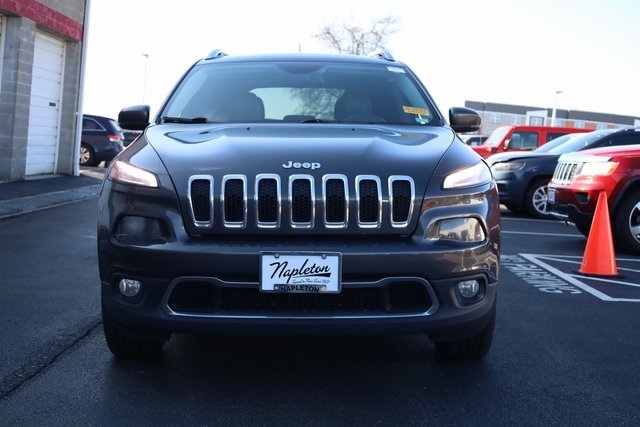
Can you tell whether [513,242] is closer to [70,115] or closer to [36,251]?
[36,251]

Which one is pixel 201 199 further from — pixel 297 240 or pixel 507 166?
pixel 507 166

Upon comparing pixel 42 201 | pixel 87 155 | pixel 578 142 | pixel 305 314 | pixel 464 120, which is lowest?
pixel 42 201

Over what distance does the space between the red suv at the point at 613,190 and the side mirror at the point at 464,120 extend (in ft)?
13.9

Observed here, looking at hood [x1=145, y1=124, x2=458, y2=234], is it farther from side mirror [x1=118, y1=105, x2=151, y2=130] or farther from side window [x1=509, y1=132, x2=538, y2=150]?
side window [x1=509, y1=132, x2=538, y2=150]

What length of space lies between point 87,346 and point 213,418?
1279 millimetres

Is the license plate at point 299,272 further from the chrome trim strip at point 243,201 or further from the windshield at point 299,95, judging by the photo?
the windshield at point 299,95

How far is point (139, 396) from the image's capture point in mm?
3389

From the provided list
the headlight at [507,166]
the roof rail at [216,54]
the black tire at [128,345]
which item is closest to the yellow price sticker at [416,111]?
the roof rail at [216,54]

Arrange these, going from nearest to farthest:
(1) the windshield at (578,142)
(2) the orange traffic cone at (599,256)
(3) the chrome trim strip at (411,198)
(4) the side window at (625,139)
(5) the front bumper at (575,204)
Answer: (3) the chrome trim strip at (411,198) → (2) the orange traffic cone at (599,256) → (5) the front bumper at (575,204) → (4) the side window at (625,139) → (1) the windshield at (578,142)

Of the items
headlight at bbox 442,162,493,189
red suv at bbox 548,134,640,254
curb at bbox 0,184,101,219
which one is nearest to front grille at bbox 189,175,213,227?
headlight at bbox 442,162,493,189

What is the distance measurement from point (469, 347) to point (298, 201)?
1.24m

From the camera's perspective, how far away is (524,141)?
1784 cm

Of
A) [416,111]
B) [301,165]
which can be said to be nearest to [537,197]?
[416,111]

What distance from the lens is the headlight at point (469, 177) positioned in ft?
11.5
